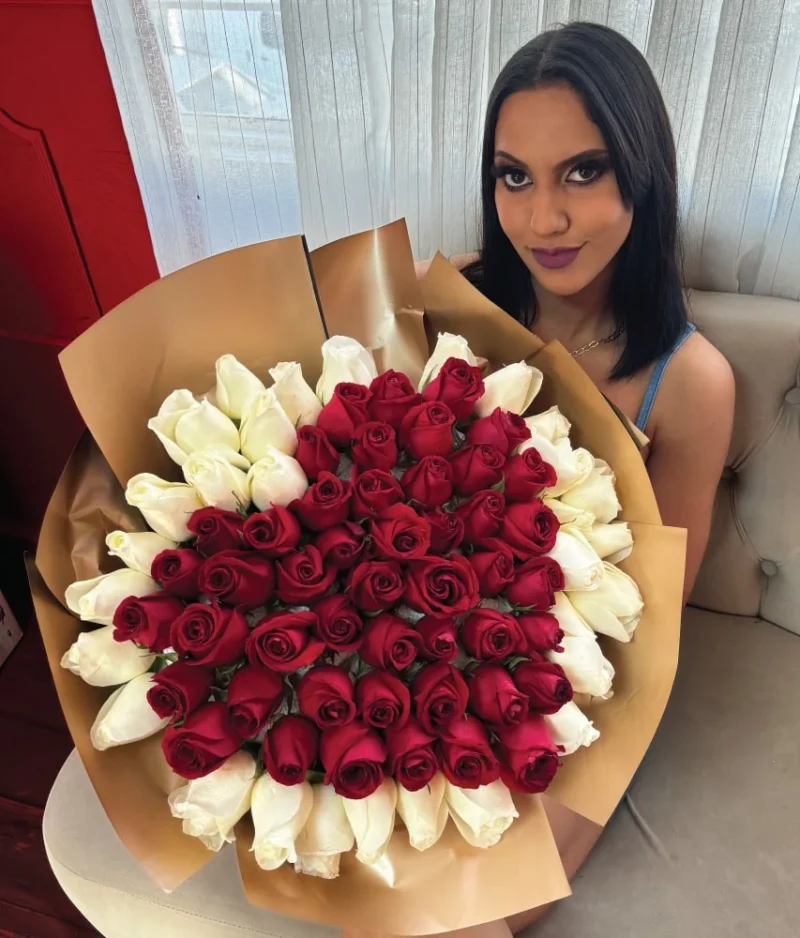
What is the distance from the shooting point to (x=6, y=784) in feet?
5.01

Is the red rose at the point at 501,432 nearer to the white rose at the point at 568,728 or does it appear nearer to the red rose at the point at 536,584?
the red rose at the point at 536,584

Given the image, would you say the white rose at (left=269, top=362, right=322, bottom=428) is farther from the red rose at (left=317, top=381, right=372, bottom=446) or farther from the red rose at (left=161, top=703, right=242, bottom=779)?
the red rose at (left=161, top=703, right=242, bottom=779)

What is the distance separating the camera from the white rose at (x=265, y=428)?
627 millimetres

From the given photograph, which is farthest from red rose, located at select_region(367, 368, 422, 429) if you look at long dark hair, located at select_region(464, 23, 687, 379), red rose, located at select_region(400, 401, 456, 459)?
long dark hair, located at select_region(464, 23, 687, 379)

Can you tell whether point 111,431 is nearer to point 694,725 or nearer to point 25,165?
point 694,725

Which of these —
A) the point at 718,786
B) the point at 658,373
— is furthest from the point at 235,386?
the point at 718,786

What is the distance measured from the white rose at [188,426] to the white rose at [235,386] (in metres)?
0.02

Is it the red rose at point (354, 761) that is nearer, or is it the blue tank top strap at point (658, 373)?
the red rose at point (354, 761)

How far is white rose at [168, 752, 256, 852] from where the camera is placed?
0.56 metres

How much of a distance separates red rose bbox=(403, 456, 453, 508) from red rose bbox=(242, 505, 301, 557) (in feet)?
0.33

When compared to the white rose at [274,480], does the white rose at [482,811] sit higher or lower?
lower

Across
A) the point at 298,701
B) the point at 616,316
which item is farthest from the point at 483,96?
the point at 298,701

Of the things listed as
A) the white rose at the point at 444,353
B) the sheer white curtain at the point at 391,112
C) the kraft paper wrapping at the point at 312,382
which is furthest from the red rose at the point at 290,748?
the sheer white curtain at the point at 391,112

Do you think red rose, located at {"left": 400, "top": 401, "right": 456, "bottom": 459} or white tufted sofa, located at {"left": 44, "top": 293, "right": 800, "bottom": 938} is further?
white tufted sofa, located at {"left": 44, "top": 293, "right": 800, "bottom": 938}
